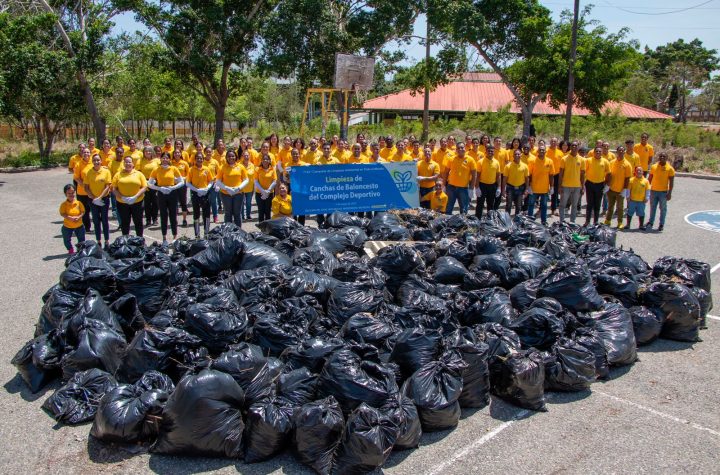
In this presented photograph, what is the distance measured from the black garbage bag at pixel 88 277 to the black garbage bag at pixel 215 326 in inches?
58.4

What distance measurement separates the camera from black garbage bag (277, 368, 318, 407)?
4.33m

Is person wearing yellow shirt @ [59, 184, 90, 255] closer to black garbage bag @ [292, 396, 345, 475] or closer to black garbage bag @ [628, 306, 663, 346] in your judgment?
black garbage bag @ [292, 396, 345, 475]

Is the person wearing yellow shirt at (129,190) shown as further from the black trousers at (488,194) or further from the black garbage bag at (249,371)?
the black trousers at (488,194)

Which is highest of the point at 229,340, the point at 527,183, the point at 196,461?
the point at 527,183

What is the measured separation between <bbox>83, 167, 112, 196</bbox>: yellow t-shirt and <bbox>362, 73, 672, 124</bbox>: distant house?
3581cm

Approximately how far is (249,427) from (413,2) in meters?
20.1

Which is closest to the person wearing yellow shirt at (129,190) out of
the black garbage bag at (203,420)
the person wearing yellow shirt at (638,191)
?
the black garbage bag at (203,420)

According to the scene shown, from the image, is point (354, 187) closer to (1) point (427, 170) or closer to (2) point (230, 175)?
(1) point (427, 170)

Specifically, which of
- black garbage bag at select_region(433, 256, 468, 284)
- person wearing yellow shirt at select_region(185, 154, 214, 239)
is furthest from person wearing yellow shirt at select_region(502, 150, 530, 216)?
person wearing yellow shirt at select_region(185, 154, 214, 239)

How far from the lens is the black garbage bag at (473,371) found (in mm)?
4684

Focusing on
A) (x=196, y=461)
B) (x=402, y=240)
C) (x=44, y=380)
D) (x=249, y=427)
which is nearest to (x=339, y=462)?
(x=249, y=427)

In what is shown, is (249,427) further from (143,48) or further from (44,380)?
(143,48)

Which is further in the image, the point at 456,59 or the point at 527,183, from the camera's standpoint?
the point at 456,59

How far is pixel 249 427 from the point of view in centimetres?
409
